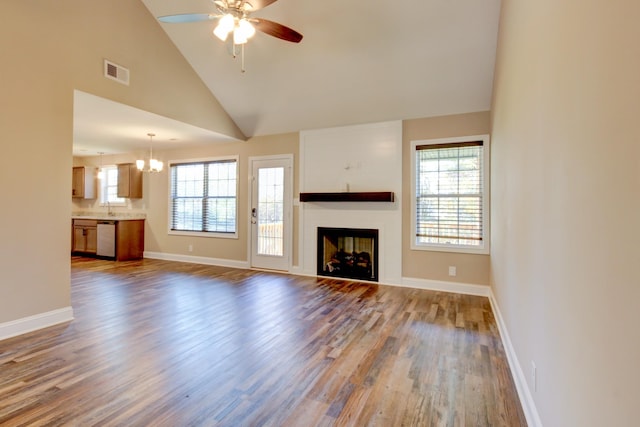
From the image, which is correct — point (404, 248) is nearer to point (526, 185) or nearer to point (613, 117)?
point (526, 185)

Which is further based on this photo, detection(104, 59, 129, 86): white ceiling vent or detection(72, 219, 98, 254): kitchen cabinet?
detection(72, 219, 98, 254): kitchen cabinet

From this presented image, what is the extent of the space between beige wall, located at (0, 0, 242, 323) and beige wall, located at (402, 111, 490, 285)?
3.98 m

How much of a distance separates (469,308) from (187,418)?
3285 millimetres

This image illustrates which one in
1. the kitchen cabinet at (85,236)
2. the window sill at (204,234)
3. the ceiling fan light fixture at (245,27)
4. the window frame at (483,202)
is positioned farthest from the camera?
the kitchen cabinet at (85,236)

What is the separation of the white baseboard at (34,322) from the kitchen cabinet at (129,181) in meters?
4.52

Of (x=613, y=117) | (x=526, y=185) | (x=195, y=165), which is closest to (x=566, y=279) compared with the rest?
(x=613, y=117)

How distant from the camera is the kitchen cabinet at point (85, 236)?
721 centimetres

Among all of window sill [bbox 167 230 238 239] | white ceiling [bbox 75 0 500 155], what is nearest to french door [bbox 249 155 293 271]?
window sill [bbox 167 230 238 239]

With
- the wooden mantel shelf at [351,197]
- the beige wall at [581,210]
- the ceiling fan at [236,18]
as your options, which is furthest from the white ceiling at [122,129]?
the beige wall at [581,210]

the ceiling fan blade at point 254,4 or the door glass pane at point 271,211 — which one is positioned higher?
the ceiling fan blade at point 254,4

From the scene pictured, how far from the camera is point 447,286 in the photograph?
4.65m

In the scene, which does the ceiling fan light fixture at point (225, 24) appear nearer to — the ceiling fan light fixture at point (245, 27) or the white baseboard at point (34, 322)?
the ceiling fan light fixture at point (245, 27)

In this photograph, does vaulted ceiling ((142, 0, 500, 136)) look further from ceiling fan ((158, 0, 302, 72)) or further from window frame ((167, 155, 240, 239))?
window frame ((167, 155, 240, 239))

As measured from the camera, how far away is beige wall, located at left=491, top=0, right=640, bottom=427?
82 cm
